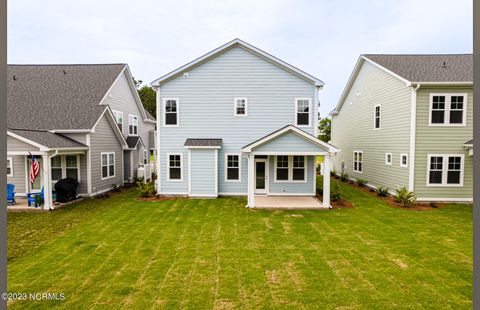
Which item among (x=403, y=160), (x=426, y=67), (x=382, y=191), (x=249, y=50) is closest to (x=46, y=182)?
(x=249, y=50)

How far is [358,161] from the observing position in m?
19.7

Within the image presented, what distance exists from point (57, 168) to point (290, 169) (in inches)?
492

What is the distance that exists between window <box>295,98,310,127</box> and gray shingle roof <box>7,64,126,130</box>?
1096 cm

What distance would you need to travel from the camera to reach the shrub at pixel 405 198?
12920 millimetres

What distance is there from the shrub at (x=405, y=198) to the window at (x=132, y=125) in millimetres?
17855

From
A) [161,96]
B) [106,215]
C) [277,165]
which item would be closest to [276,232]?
[277,165]

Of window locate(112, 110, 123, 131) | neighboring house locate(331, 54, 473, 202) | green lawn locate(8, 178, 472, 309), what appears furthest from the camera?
window locate(112, 110, 123, 131)

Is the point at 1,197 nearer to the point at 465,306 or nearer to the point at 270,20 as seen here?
the point at 465,306

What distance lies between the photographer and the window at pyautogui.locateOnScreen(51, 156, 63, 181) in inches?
585

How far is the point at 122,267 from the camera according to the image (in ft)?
22.5

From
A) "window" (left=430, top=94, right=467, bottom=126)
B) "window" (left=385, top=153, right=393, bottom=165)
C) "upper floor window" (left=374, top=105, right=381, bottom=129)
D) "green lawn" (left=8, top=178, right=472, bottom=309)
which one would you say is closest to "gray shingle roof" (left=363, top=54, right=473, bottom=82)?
"window" (left=430, top=94, right=467, bottom=126)

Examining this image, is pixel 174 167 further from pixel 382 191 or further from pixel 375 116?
pixel 375 116

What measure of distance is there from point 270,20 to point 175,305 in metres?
21.1

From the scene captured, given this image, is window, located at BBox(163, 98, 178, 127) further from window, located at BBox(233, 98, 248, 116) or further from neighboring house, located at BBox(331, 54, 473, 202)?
neighboring house, located at BBox(331, 54, 473, 202)
